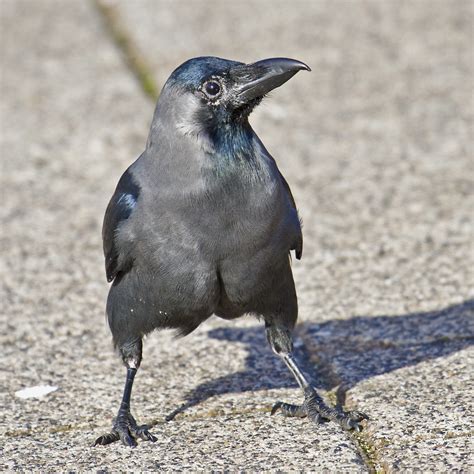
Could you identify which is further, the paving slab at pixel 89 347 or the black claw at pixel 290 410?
the black claw at pixel 290 410

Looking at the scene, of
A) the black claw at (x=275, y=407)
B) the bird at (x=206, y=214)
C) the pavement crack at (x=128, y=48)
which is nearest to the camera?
the bird at (x=206, y=214)

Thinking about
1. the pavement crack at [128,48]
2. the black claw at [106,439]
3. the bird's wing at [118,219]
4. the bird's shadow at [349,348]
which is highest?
the pavement crack at [128,48]

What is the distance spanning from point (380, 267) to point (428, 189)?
100 centimetres

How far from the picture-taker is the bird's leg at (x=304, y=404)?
13.5ft

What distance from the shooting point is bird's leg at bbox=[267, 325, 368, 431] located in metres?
4.11

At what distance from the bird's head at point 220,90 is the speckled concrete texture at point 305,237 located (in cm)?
116

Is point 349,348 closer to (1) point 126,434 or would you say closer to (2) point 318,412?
(2) point 318,412

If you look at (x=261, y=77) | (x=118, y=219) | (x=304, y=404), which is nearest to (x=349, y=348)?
(x=304, y=404)

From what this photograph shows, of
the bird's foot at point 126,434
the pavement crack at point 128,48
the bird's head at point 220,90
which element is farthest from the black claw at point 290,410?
the pavement crack at point 128,48

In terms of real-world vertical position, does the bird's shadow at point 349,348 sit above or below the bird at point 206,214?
below

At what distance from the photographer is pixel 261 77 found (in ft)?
13.2

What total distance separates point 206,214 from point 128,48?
4.95 m

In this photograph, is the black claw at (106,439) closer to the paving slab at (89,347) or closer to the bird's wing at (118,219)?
the paving slab at (89,347)

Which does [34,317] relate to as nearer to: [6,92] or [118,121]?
[118,121]
